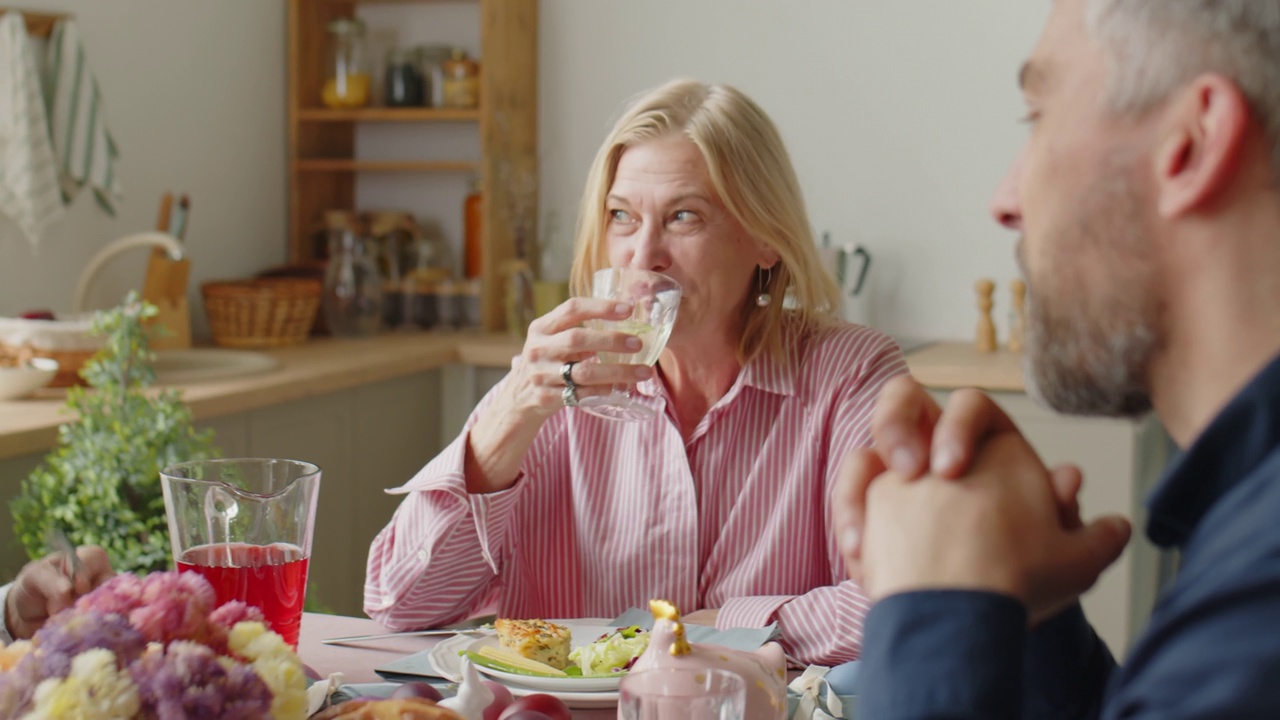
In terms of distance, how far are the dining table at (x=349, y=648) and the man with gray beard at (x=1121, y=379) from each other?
0.70 metres

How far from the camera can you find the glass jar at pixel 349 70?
3756mm

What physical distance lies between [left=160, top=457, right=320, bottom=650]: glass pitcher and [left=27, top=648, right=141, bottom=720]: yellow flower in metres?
0.34

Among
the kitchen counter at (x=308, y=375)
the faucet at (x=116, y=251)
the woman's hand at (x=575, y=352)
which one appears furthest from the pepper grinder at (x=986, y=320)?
the woman's hand at (x=575, y=352)

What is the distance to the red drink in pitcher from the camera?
1112 mm

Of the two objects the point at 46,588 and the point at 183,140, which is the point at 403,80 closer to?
the point at 183,140

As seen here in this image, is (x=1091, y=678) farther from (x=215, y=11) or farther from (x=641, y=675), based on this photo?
(x=215, y=11)

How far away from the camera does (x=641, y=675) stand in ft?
2.95

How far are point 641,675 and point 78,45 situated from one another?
8.54ft

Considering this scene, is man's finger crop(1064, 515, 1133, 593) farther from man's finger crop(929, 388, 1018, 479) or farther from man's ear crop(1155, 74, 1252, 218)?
man's ear crop(1155, 74, 1252, 218)

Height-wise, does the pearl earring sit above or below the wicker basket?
above

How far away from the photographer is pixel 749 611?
1.48m

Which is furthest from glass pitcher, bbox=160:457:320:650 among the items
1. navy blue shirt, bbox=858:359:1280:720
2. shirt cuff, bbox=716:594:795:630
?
navy blue shirt, bbox=858:359:1280:720

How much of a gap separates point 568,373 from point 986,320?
2.06 metres

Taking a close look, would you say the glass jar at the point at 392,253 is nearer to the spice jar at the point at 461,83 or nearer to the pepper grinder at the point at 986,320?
the spice jar at the point at 461,83
